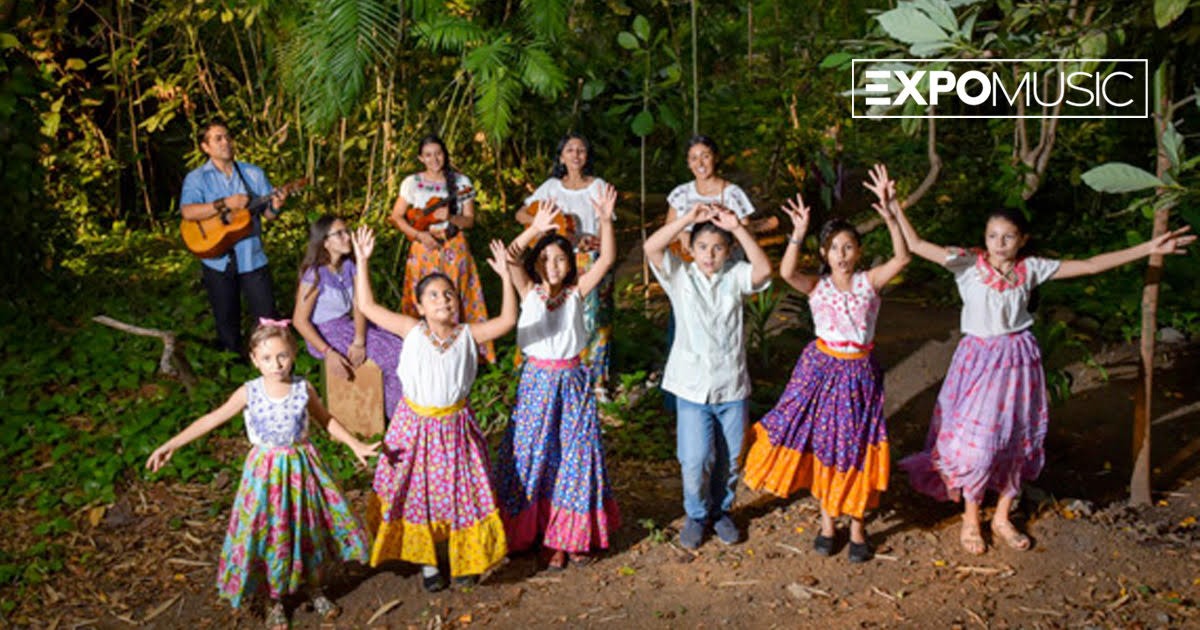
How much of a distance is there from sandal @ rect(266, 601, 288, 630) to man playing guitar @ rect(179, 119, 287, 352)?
2.35 metres

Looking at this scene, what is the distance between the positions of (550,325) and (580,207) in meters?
1.64

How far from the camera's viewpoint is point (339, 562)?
3.83 metres

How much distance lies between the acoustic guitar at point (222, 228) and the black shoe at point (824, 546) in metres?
3.17

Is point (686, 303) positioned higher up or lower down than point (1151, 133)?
lower down

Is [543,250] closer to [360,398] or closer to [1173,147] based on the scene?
[360,398]

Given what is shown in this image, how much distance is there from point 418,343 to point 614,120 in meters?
4.72

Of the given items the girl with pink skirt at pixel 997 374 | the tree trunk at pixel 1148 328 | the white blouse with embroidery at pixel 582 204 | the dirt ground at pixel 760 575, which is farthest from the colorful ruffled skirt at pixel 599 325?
the tree trunk at pixel 1148 328

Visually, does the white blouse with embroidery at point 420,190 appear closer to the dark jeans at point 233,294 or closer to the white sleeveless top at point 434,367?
the dark jeans at point 233,294

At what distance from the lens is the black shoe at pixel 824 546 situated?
4.03 m

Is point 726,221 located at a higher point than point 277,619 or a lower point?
higher

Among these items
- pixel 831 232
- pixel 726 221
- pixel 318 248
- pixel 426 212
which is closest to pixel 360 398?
pixel 318 248

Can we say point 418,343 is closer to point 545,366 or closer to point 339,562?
point 545,366

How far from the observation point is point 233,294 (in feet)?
18.3

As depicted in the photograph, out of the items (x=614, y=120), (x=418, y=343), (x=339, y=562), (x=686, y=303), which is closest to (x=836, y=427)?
(x=686, y=303)
